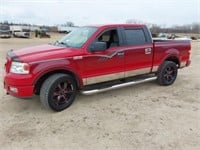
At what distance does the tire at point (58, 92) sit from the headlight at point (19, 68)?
1.57 ft

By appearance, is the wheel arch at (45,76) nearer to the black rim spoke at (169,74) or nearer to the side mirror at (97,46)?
the side mirror at (97,46)

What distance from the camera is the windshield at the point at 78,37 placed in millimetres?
5168

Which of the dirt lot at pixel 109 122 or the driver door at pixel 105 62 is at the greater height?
the driver door at pixel 105 62

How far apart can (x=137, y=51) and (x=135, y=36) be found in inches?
16.8

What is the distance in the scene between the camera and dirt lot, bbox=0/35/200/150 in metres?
3.53

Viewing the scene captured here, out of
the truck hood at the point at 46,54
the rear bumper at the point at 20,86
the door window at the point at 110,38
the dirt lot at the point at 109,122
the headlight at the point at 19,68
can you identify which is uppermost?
the door window at the point at 110,38

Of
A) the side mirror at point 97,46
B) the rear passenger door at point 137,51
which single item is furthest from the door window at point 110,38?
the side mirror at point 97,46

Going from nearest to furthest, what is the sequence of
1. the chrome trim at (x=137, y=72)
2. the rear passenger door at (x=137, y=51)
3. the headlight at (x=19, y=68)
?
the headlight at (x=19, y=68) → the rear passenger door at (x=137, y=51) → the chrome trim at (x=137, y=72)

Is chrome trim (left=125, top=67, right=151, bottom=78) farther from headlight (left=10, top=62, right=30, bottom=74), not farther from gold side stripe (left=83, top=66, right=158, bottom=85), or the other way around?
headlight (left=10, top=62, right=30, bottom=74)

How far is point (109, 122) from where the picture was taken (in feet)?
13.9

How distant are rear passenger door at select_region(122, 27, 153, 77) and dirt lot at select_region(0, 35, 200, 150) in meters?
0.65

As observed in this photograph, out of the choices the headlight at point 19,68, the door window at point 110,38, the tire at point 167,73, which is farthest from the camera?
the tire at point 167,73

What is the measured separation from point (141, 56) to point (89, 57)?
165 cm

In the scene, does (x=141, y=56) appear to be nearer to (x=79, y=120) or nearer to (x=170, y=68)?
(x=170, y=68)
